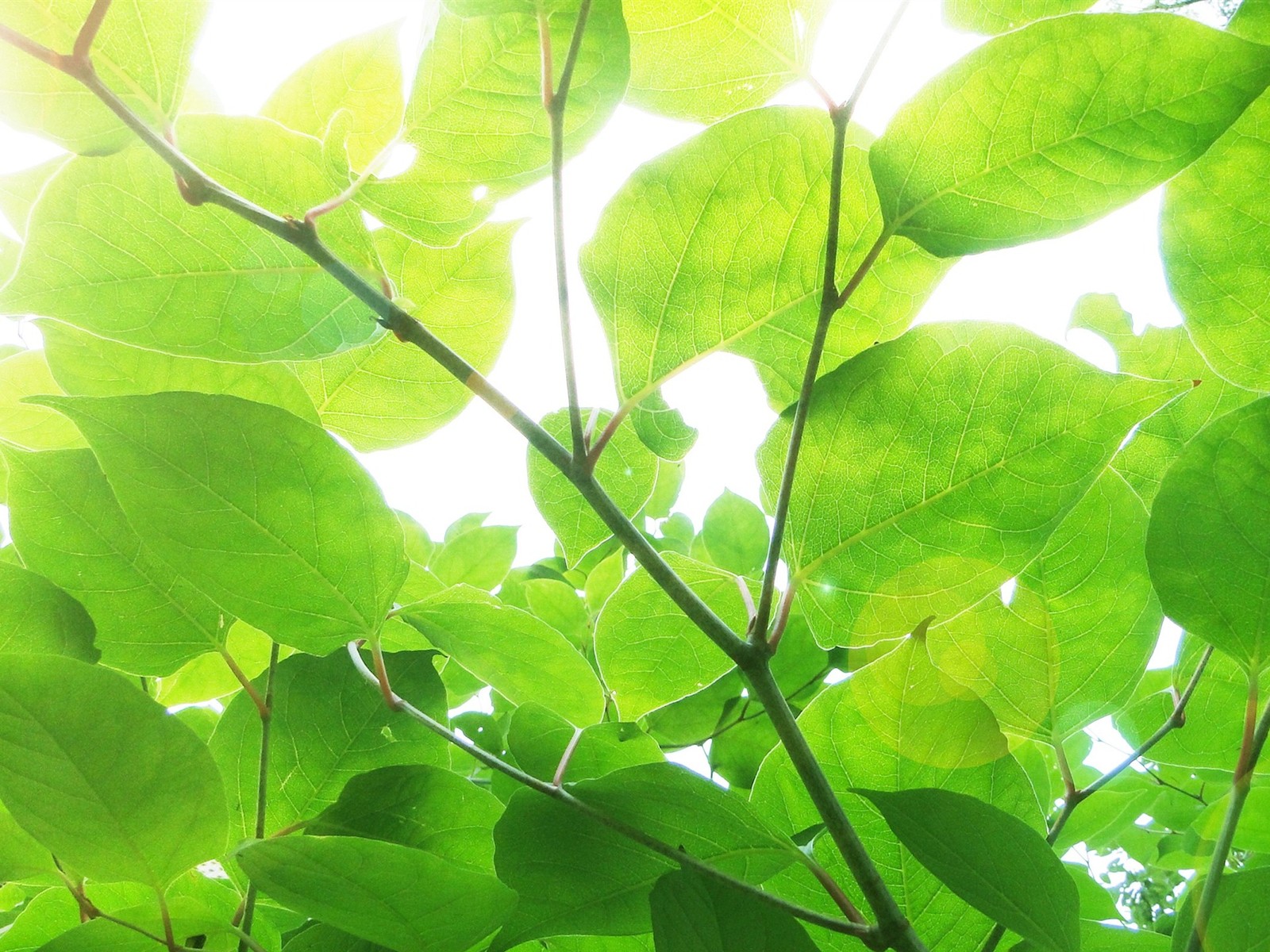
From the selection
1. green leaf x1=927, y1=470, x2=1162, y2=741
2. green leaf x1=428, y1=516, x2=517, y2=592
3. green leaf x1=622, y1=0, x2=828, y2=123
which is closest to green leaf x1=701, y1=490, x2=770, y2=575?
green leaf x1=428, y1=516, x2=517, y2=592

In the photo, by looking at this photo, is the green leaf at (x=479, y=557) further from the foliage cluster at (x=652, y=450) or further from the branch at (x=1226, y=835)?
the branch at (x=1226, y=835)

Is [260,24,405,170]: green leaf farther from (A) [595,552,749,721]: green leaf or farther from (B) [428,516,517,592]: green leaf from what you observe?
(B) [428,516,517,592]: green leaf

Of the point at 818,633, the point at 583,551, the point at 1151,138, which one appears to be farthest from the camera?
the point at 583,551

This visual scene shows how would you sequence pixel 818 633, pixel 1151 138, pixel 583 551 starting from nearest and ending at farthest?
pixel 1151 138, pixel 818 633, pixel 583 551

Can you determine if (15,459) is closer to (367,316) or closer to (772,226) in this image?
(367,316)

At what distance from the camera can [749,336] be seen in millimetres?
404

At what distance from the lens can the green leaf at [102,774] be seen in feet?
1.18

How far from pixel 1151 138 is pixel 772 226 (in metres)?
0.14

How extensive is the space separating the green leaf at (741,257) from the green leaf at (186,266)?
0.39 feet

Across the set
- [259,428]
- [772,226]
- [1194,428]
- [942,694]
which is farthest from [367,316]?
[1194,428]

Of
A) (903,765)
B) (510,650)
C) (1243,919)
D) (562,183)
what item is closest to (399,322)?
(562,183)

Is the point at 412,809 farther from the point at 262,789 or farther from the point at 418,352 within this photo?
the point at 418,352

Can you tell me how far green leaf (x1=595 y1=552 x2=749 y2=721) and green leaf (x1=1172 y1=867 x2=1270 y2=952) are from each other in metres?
0.24

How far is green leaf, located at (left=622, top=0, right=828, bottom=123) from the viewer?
386 millimetres
